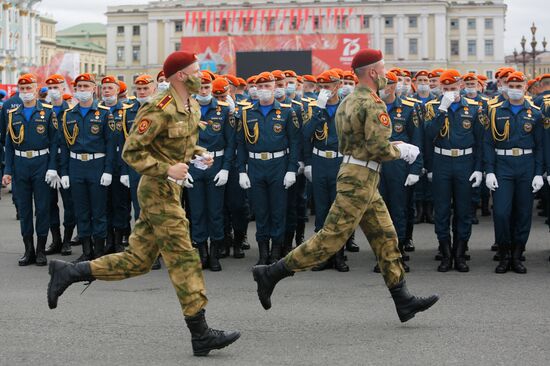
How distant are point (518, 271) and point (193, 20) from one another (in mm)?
98910

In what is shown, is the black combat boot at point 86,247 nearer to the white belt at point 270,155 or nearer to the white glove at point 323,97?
the white belt at point 270,155

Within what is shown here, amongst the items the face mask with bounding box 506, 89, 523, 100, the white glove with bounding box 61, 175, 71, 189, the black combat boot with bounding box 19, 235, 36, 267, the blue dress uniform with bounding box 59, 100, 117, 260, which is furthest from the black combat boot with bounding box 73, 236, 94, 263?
the face mask with bounding box 506, 89, 523, 100

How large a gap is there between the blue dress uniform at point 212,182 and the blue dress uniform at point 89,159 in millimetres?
1055

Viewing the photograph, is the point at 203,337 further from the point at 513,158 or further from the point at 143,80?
the point at 143,80

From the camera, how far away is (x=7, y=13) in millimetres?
92625

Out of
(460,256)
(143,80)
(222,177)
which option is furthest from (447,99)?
(143,80)

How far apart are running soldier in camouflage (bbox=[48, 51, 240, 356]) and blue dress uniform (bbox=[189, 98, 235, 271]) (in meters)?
3.46

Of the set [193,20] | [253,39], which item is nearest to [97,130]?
[253,39]

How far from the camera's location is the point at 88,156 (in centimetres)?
1020

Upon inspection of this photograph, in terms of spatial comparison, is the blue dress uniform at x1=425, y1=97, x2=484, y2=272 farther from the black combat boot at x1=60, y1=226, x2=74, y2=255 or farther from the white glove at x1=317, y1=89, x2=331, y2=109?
the black combat boot at x1=60, y1=226, x2=74, y2=255

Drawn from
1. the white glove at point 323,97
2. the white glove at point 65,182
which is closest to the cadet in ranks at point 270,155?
the white glove at point 323,97

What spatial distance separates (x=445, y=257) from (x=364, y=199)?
3.01m

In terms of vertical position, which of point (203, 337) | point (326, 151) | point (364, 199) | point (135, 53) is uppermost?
point (135, 53)

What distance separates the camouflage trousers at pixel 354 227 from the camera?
6895mm
